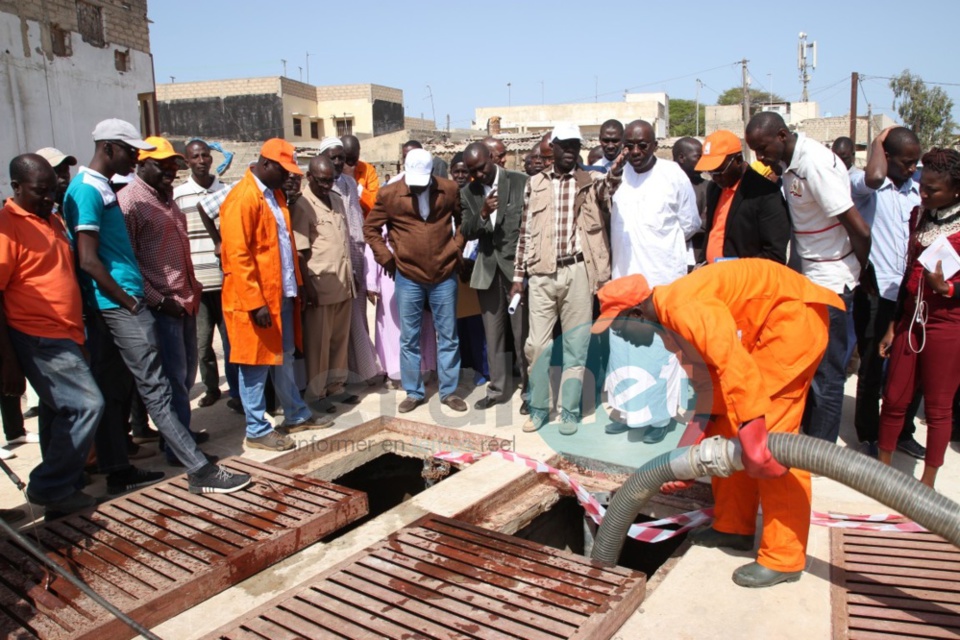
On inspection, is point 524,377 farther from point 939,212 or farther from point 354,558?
point 939,212

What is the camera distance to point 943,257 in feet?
Result: 11.6

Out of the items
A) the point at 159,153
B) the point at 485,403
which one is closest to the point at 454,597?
the point at 485,403

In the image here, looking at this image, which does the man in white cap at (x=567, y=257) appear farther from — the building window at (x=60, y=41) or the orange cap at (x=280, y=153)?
the building window at (x=60, y=41)

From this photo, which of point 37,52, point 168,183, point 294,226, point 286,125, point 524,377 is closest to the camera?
point 168,183

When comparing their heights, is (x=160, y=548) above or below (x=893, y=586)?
above

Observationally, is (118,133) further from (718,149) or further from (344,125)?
(344,125)

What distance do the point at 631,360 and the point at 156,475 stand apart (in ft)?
9.96

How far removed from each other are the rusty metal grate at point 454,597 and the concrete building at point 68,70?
40.6 ft

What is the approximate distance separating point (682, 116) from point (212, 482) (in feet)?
192

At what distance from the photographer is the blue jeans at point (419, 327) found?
5.34m

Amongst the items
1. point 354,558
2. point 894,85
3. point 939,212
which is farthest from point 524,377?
point 894,85

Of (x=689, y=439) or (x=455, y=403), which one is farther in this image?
(x=455, y=403)

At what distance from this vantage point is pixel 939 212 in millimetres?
3668

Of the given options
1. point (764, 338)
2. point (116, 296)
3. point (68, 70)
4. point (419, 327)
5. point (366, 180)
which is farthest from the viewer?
point (68, 70)
